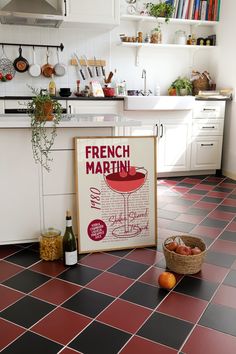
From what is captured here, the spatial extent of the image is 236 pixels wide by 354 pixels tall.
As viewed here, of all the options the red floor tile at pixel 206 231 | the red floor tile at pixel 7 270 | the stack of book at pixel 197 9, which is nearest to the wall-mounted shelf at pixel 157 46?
the stack of book at pixel 197 9

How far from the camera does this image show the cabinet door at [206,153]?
15.4 feet

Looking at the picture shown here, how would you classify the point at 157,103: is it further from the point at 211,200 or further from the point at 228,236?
the point at 228,236

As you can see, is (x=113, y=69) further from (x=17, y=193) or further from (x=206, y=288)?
(x=206, y=288)

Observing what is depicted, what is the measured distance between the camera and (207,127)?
4676mm

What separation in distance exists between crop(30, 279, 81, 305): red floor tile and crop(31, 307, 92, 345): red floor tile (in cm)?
11

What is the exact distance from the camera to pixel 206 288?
2.07 m

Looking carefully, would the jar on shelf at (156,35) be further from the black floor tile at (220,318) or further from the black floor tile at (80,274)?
the black floor tile at (220,318)

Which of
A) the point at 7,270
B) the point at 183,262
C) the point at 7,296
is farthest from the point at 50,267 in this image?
the point at 183,262

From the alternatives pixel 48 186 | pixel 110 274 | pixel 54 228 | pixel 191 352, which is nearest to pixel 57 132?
pixel 48 186

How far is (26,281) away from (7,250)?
479mm

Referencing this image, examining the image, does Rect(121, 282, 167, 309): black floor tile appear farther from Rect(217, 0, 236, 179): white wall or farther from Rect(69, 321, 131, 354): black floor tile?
Rect(217, 0, 236, 179): white wall

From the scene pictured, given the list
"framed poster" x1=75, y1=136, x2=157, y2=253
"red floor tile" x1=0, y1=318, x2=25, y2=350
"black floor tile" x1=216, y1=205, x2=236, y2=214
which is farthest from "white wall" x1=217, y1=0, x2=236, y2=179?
"red floor tile" x1=0, y1=318, x2=25, y2=350

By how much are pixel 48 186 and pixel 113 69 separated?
2.90 m

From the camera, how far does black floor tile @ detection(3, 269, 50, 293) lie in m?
2.05
